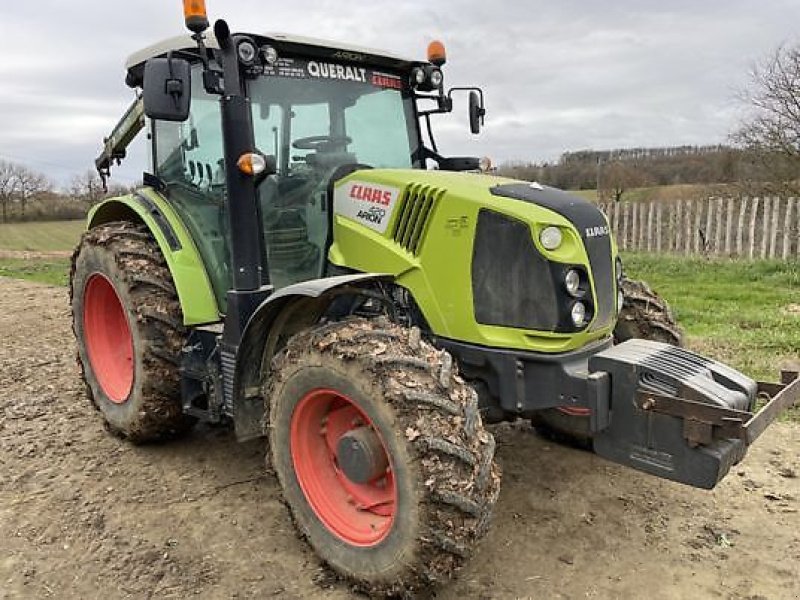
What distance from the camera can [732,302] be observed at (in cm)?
901

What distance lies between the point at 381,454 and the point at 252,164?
1.54 meters

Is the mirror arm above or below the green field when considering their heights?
above

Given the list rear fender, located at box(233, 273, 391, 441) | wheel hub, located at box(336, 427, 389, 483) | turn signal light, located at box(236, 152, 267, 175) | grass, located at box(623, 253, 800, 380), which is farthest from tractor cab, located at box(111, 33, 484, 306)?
grass, located at box(623, 253, 800, 380)

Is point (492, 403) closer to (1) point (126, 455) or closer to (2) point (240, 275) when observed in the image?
(2) point (240, 275)

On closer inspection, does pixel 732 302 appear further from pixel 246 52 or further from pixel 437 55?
pixel 246 52

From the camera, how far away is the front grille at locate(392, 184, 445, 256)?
11.3 ft

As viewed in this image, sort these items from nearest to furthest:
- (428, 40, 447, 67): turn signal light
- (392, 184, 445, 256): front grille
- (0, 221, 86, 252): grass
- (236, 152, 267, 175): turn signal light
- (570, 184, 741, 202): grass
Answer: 1. (392, 184, 445, 256): front grille
2. (236, 152, 267, 175): turn signal light
3. (428, 40, 447, 67): turn signal light
4. (570, 184, 741, 202): grass
5. (0, 221, 86, 252): grass

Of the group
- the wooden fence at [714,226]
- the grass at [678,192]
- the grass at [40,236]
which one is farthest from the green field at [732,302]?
the grass at [40,236]

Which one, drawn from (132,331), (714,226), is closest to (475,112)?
(132,331)

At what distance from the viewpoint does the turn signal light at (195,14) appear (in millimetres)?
3359

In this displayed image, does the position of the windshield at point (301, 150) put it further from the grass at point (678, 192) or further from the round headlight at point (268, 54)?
the grass at point (678, 192)

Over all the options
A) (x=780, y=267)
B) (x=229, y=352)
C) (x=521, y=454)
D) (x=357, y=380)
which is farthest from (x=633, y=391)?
(x=780, y=267)

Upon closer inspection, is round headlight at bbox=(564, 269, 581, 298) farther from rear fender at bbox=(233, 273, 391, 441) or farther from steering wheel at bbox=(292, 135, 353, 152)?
steering wheel at bbox=(292, 135, 353, 152)

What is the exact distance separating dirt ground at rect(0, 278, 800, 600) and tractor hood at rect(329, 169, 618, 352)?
0.98m
